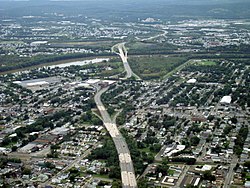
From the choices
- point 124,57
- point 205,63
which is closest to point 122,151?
point 205,63

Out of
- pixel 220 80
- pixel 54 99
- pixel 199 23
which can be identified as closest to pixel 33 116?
pixel 54 99

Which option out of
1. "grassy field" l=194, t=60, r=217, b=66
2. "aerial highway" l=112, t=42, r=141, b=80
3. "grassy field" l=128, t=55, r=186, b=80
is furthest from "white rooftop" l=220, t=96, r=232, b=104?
"grassy field" l=194, t=60, r=217, b=66

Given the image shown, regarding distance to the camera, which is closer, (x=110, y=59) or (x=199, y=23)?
(x=110, y=59)

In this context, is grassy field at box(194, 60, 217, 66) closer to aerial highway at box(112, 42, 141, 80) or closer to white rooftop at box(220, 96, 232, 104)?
aerial highway at box(112, 42, 141, 80)

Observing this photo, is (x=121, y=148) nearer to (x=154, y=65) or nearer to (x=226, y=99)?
(x=226, y=99)

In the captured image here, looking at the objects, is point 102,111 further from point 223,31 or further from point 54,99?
point 223,31

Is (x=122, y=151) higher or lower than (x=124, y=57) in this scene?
higher

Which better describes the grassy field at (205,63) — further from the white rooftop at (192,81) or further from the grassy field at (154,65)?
the white rooftop at (192,81)
